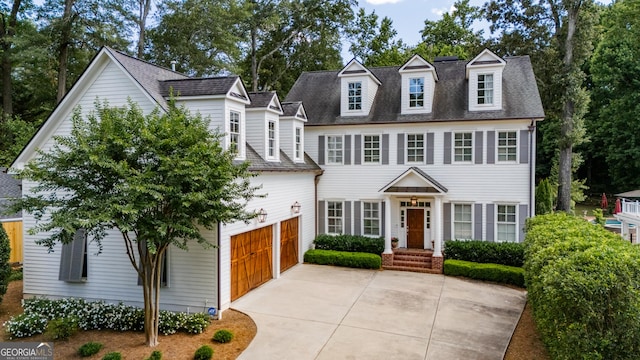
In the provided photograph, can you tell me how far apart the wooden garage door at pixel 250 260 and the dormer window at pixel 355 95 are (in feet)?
24.4

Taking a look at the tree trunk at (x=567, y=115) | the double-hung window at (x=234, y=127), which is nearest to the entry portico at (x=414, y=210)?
the double-hung window at (x=234, y=127)

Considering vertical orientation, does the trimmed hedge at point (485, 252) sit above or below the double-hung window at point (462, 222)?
below

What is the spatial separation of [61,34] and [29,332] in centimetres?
1853

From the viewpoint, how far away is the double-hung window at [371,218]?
17.6 meters

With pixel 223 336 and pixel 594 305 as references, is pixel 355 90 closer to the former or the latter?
pixel 223 336

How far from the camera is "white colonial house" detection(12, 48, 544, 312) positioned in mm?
11102

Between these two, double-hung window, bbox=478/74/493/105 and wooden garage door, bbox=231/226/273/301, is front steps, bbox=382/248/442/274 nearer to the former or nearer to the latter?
wooden garage door, bbox=231/226/273/301

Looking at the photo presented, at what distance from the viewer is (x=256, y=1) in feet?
97.0

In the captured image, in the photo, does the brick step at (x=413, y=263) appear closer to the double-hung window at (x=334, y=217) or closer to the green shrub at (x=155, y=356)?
the double-hung window at (x=334, y=217)

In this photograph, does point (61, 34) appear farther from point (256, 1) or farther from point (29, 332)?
point (29, 332)

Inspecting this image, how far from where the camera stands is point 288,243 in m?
15.5

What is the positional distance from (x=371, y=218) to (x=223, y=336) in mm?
10120

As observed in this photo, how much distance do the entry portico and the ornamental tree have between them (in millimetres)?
9154

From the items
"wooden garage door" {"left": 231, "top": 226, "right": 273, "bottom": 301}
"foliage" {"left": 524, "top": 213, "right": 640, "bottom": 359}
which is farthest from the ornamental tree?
"foliage" {"left": 524, "top": 213, "right": 640, "bottom": 359}
